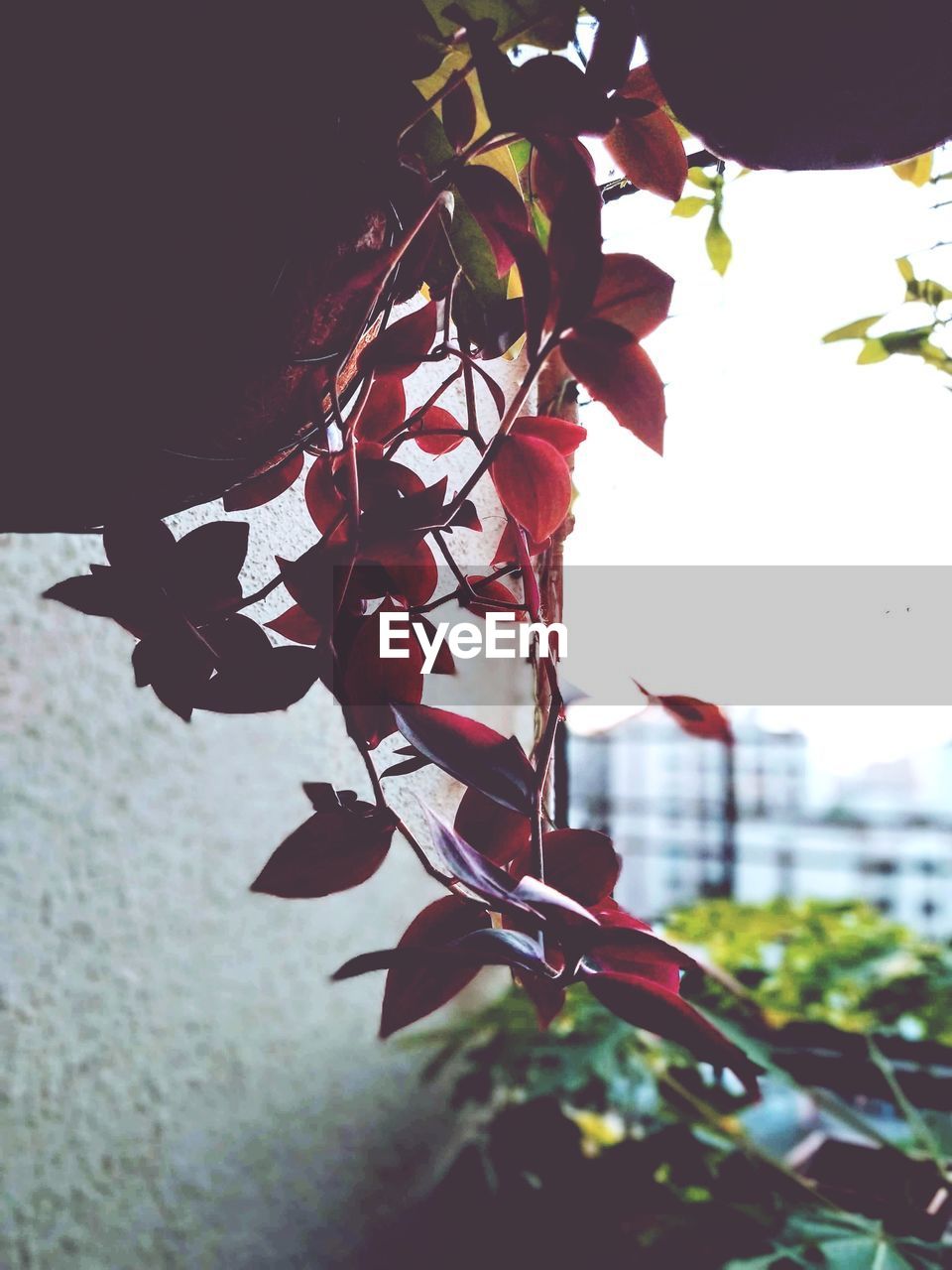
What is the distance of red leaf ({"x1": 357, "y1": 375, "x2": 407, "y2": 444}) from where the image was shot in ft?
1.16

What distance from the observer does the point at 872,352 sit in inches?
25.2

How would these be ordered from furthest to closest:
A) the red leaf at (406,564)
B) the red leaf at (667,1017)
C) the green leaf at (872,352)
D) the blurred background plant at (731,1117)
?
the blurred background plant at (731,1117), the green leaf at (872,352), the red leaf at (406,564), the red leaf at (667,1017)

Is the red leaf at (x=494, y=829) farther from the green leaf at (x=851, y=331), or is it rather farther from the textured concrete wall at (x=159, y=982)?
the green leaf at (x=851, y=331)

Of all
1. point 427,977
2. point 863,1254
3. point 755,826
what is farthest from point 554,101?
point 755,826

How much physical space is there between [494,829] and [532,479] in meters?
0.12

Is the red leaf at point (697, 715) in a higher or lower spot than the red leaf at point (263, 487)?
lower

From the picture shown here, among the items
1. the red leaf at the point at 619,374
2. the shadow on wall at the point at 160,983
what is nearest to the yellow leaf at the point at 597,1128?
the shadow on wall at the point at 160,983

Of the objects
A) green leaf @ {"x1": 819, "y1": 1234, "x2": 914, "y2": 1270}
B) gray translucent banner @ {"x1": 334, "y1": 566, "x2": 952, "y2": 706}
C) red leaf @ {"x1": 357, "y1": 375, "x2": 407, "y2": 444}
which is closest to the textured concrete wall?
gray translucent banner @ {"x1": 334, "y1": 566, "x2": 952, "y2": 706}

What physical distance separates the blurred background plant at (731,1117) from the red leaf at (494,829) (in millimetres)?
748

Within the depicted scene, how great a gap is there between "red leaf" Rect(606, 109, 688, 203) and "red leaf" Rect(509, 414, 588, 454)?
0.08m

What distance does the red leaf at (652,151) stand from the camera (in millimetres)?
290

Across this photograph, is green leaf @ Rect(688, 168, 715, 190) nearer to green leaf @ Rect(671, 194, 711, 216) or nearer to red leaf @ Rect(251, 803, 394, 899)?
green leaf @ Rect(671, 194, 711, 216)

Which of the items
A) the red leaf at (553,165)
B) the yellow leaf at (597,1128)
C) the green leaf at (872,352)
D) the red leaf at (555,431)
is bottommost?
the yellow leaf at (597,1128)

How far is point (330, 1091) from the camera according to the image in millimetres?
1313
